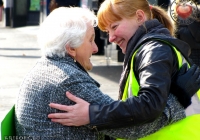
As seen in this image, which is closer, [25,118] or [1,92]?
[25,118]

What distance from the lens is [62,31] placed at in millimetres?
A: 2730

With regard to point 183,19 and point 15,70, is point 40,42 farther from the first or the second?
point 15,70

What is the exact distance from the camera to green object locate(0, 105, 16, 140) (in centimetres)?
273

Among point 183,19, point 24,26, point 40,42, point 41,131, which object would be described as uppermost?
point 40,42

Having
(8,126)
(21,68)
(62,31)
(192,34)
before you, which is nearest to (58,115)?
(8,126)

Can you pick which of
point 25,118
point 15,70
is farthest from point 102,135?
point 15,70

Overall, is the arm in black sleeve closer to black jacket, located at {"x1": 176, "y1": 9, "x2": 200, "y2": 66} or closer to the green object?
the green object

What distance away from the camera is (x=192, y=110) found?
9.17 feet

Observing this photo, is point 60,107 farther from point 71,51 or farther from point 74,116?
point 71,51

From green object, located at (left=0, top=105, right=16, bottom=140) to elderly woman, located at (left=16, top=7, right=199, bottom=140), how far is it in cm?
4

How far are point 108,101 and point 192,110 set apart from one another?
42cm

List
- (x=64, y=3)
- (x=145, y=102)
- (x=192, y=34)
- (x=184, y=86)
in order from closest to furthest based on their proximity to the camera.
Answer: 1. (x=145, y=102)
2. (x=184, y=86)
3. (x=192, y=34)
4. (x=64, y=3)

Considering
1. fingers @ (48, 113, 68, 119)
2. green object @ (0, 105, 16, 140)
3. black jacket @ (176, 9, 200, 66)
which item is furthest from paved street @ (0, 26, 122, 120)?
fingers @ (48, 113, 68, 119)

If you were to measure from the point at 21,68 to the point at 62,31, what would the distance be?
937 centimetres
